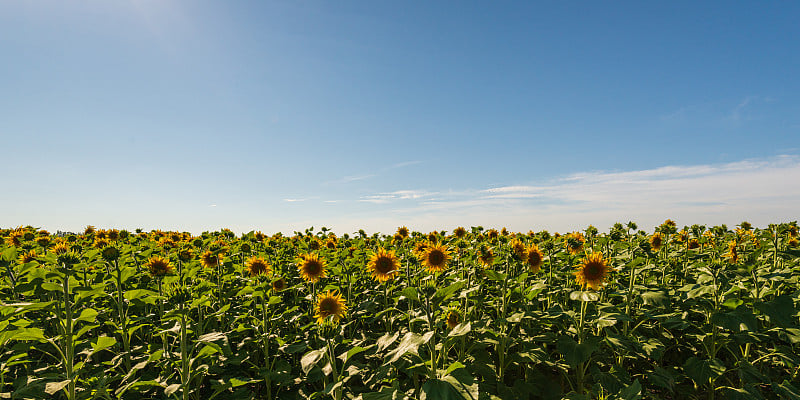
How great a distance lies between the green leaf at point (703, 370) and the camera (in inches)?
157

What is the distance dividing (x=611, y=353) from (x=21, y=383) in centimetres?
637

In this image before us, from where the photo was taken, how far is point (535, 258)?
16.7ft

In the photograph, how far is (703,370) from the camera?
4.05 metres

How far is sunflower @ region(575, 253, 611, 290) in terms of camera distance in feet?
15.0

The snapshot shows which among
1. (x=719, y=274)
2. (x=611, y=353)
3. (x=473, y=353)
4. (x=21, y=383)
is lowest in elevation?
(x=611, y=353)

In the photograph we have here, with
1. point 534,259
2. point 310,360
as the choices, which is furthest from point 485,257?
point 310,360

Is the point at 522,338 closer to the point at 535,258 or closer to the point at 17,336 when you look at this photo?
the point at 535,258

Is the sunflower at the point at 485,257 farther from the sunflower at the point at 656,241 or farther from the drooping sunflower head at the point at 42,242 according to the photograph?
the drooping sunflower head at the point at 42,242

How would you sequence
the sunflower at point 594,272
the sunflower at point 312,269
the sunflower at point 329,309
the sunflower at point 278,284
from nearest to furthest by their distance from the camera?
the sunflower at point 329,309
the sunflower at point 594,272
the sunflower at point 278,284
the sunflower at point 312,269

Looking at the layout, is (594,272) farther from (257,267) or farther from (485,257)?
(257,267)

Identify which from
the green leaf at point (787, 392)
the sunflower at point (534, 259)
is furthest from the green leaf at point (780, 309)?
the sunflower at point (534, 259)

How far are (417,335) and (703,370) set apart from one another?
337 centimetres

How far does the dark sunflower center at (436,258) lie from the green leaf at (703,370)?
2976 mm

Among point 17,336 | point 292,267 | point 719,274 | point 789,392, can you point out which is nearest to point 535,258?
point 719,274
